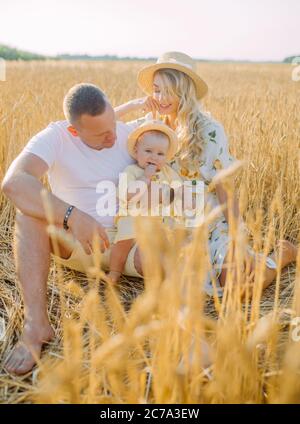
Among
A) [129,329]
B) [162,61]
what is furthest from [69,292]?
[129,329]

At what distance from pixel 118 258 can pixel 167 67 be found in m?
0.90

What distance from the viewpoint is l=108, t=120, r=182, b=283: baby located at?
2131mm

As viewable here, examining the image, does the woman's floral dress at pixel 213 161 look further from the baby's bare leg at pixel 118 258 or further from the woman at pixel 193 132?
the baby's bare leg at pixel 118 258

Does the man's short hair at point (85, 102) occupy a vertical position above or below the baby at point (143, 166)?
above

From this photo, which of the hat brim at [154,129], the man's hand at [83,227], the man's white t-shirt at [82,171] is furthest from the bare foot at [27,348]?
the hat brim at [154,129]

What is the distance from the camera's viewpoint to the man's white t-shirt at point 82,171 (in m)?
2.19

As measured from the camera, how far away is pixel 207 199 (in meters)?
2.33

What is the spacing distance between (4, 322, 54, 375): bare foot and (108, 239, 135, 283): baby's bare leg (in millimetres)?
399

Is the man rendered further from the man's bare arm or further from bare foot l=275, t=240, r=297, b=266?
bare foot l=275, t=240, r=297, b=266

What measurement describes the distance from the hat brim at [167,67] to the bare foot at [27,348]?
4.07ft

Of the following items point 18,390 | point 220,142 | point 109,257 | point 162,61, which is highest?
point 162,61

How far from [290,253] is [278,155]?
2.77ft

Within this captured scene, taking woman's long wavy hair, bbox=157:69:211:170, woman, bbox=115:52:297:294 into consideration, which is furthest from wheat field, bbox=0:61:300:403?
woman's long wavy hair, bbox=157:69:211:170
